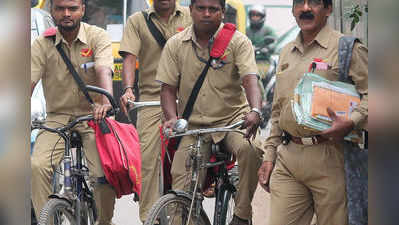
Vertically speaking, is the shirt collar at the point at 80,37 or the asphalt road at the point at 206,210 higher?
the shirt collar at the point at 80,37

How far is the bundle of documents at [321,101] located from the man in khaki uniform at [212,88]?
115 cm

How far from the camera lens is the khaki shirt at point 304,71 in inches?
149

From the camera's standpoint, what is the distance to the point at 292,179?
409 centimetres

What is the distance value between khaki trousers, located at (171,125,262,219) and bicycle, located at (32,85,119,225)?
0.67m

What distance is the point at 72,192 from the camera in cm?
520

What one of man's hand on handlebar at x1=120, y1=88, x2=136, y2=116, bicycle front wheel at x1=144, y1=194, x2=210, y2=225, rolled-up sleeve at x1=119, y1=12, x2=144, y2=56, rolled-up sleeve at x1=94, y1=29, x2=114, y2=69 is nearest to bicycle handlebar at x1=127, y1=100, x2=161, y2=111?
man's hand on handlebar at x1=120, y1=88, x2=136, y2=116

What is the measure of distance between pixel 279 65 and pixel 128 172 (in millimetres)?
1813

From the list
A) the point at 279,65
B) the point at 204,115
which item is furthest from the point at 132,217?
the point at 279,65

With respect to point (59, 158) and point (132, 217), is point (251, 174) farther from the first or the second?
point (132, 217)

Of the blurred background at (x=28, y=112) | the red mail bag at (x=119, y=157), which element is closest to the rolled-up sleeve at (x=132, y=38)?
the red mail bag at (x=119, y=157)

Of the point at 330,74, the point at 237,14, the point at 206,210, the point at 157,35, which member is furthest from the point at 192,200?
the point at 237,14

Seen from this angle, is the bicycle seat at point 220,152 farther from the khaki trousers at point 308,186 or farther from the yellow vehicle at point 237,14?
the yellow vehicle at point 237,14

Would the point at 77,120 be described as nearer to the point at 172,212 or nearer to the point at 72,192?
the point at 72,192

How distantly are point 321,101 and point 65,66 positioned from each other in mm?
2663
